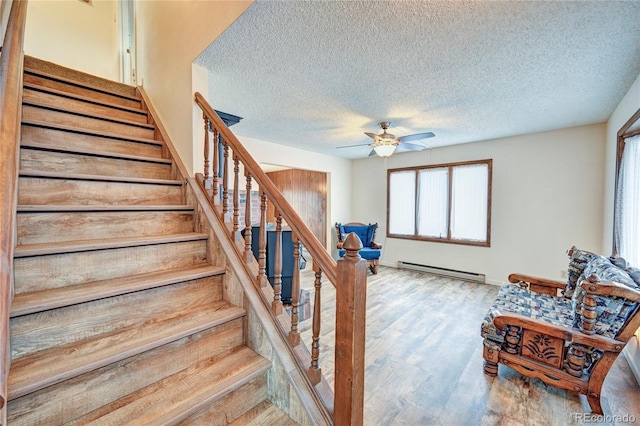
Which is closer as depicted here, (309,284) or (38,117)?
(38,117)

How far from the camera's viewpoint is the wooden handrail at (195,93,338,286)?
1.31 m

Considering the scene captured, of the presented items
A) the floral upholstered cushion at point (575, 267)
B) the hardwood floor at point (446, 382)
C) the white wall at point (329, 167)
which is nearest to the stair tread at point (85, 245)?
the hardwood floor at point (446, 382)

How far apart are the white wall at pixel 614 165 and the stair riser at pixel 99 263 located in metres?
3.52

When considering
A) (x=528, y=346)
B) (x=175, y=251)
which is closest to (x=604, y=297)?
(x=528, y=346)

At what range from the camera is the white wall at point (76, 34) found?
3328mm

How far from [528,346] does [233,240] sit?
7.45 ft

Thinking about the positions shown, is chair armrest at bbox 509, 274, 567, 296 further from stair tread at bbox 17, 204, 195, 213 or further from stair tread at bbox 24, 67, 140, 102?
stair tread at bbox 24, 67, 140, 102

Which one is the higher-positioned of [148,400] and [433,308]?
[148,400]

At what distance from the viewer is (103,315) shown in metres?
1.35

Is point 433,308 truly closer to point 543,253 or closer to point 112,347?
point 543,253

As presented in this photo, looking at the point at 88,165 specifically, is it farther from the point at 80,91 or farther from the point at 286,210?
the point at 286,210

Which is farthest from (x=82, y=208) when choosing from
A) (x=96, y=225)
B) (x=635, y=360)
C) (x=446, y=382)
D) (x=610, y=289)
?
(x=635, y=360)

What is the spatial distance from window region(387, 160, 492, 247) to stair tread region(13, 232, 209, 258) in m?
4.51

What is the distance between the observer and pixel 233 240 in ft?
6.03
